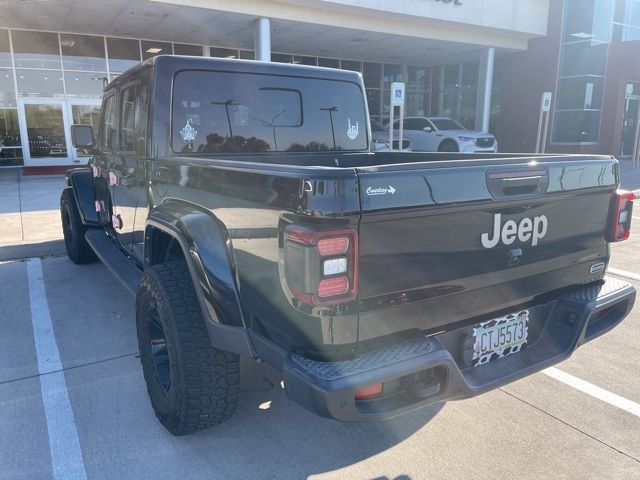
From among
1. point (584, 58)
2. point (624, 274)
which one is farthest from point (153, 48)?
point (624, 274)

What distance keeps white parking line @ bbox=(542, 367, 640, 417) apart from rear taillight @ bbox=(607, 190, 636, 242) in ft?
3.33

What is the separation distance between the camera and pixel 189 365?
2496 millimetres

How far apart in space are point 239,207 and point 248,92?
1531 millimetres

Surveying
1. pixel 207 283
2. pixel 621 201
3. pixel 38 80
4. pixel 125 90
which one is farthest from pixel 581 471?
pixel 38 80

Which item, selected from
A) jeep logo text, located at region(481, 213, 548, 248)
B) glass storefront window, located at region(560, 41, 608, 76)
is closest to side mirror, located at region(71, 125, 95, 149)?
jeep logo text, located at region(481, 213, 548, 248)

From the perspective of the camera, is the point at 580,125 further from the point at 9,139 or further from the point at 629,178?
the point at 9,139

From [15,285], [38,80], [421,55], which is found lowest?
[15,285]

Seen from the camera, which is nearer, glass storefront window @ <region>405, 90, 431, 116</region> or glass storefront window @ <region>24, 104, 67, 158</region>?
glass storefront window @ <region>24, 104, 67, 158</region>

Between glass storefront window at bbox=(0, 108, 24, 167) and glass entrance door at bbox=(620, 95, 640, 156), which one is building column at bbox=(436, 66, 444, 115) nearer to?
glass entrance door at bbox=(620, 95, 640, 156)

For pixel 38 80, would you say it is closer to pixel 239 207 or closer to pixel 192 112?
pixel 192 112

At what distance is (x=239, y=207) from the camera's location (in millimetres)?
2285

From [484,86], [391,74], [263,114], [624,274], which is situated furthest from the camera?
[391,74]

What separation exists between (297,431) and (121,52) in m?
17.6

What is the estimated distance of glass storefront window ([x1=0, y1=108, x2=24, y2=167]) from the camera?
1620 centimetres
